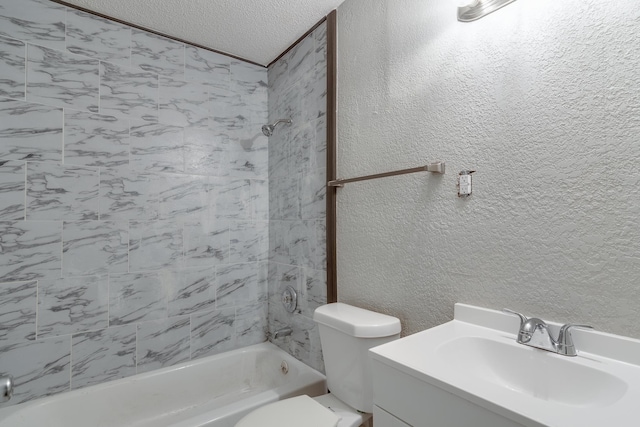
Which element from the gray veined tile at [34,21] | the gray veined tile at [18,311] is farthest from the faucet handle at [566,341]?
the gray veined tile at [34,21]

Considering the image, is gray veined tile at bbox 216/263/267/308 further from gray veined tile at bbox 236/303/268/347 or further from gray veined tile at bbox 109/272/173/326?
gray veined tile at bbox 109/272/173/326

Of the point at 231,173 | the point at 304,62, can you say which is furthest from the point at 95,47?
the point at 304,62

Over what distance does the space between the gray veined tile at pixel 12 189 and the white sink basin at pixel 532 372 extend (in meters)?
2.00

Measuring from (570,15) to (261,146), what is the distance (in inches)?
73.4

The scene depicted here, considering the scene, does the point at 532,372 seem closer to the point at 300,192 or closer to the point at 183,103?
the point at 300,192

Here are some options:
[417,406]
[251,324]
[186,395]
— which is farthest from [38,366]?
[417,406]

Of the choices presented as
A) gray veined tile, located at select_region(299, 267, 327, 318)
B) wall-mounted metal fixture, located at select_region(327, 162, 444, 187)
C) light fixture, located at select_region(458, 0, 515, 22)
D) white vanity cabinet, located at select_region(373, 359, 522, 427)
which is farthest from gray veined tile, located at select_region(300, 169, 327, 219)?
white vanity cabinet, located at select_region(373, 359, 522, 427)

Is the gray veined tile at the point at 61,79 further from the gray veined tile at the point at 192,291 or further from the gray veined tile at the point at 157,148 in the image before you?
the gray veined tile at the point at 192,291

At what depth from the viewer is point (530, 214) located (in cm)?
101

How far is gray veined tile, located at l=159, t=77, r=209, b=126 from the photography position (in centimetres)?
199

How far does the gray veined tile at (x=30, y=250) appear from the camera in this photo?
156 cm

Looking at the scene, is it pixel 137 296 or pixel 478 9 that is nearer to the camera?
pixel 478 9

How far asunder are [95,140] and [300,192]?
46.8 inches

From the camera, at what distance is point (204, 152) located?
83.7 inches
